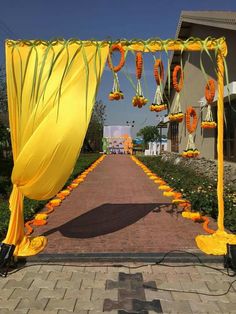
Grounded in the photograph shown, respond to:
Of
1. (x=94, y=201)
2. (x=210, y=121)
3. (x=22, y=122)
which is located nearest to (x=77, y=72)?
(x=22, y=122)

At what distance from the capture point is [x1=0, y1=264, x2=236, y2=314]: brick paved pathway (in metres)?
3.92

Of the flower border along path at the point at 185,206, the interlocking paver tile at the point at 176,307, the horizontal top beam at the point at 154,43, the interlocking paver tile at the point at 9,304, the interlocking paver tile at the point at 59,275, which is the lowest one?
the interlocking paver tile at the point at 176,307

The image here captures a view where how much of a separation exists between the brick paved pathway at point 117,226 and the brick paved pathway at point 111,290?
745 millimetres

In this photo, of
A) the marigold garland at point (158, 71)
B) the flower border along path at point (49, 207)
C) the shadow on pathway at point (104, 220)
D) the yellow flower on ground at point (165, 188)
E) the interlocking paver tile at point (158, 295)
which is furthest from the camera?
the yellow flower on ground at point (165, 188)

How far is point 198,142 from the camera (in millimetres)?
18469

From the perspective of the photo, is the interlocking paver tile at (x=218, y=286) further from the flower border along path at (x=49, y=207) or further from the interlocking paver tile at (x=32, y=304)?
the flower border along path at (x=49, y=207)

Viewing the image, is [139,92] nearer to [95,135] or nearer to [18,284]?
[18,284]

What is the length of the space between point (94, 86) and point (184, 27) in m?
17.2

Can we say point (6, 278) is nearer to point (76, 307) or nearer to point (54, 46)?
point (76, 307)

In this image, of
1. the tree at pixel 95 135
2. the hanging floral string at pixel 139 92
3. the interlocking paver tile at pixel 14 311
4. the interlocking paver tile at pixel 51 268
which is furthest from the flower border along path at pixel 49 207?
the tree at pixel 95 135

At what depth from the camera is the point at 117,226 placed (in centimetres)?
704

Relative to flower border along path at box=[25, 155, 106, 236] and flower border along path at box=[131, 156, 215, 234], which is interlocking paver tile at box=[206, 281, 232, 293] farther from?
flower border along path at box=[25, 155, 106, 236]

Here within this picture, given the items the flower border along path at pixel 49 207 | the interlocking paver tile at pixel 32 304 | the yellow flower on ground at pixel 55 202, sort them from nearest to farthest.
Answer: the interlocking paver tile at pixel 32 304 → the flower border along path at pixel 49 207 → the yellow flower on ground at pixel 55 202

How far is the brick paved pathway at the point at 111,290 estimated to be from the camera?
3.92m
